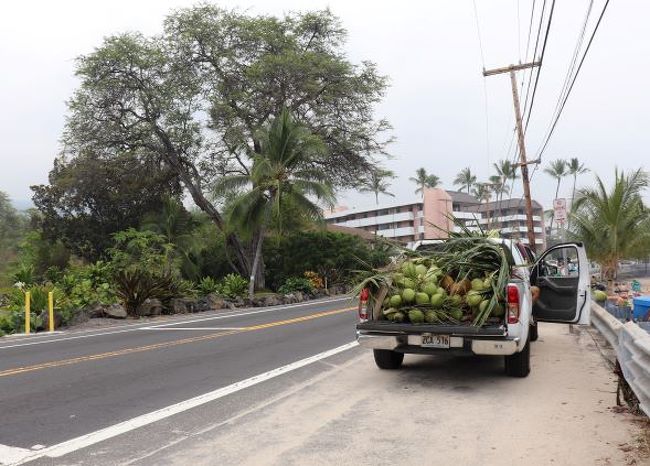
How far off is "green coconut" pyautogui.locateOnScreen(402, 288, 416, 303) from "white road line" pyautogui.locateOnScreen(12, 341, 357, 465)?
2.14 meters

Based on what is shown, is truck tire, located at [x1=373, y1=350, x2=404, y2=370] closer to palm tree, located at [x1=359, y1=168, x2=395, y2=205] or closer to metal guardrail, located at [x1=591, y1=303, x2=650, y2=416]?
metal guardrail, located at [x1=591, y1=303, x2=650, y2=416]

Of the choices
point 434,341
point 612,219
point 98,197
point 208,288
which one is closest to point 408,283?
point 434,341

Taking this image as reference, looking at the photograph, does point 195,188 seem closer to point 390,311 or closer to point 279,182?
point 279,182

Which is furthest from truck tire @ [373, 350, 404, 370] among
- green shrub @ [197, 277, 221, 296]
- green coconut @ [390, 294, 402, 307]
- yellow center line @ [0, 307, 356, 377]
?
green shrub @ [197, 277, 221, 296]

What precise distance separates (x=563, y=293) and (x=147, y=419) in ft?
21.0

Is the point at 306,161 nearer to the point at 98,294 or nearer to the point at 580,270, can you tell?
the point at 98,294

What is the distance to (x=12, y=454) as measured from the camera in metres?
4.60

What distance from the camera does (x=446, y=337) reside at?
6.55 metres

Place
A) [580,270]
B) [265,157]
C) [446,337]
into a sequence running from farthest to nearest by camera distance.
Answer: [265,157] < [580,270] < [446,337]

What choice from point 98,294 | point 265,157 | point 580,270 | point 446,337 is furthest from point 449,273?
point 265,157

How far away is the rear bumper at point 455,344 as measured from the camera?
6.37 metres

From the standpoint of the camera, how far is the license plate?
21.6 ft

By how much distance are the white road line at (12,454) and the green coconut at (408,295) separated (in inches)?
161

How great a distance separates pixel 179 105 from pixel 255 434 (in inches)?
1175
